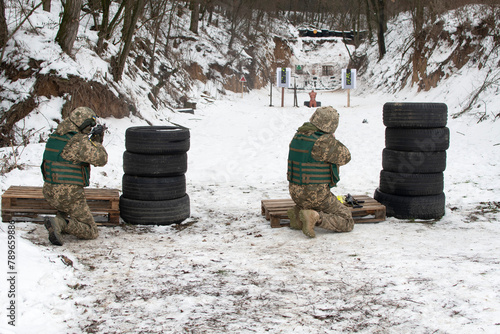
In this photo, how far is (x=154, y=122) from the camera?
49.3 ft

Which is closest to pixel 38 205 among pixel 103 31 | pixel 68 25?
pixel 68 25

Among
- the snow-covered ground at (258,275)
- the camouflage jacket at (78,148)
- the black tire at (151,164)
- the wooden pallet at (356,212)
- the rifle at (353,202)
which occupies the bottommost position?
the snow-covered ground at (258,275)

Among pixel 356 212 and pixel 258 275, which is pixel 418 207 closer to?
pixel 356 212

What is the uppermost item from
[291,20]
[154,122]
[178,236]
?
[291,20]

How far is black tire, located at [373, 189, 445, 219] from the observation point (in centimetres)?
633

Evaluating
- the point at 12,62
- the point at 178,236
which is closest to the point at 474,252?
the point at 178,236

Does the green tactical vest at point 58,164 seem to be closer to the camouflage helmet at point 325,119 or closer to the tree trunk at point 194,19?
the camouflage helmet at point 325,119

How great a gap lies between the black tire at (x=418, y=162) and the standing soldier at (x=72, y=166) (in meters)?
3.95

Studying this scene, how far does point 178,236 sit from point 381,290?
281 centimetres

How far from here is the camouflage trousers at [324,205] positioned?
18.5 ft

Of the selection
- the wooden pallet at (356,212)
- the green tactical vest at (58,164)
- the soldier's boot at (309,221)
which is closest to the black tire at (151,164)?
the green tactical vest at (58,164)

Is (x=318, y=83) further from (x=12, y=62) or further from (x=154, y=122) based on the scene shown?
(x=12, y=62)

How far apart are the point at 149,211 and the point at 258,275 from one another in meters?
2.38

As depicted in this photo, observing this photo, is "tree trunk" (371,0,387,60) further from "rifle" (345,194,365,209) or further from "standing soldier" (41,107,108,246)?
"standing soldier" (41,107,108,246)
